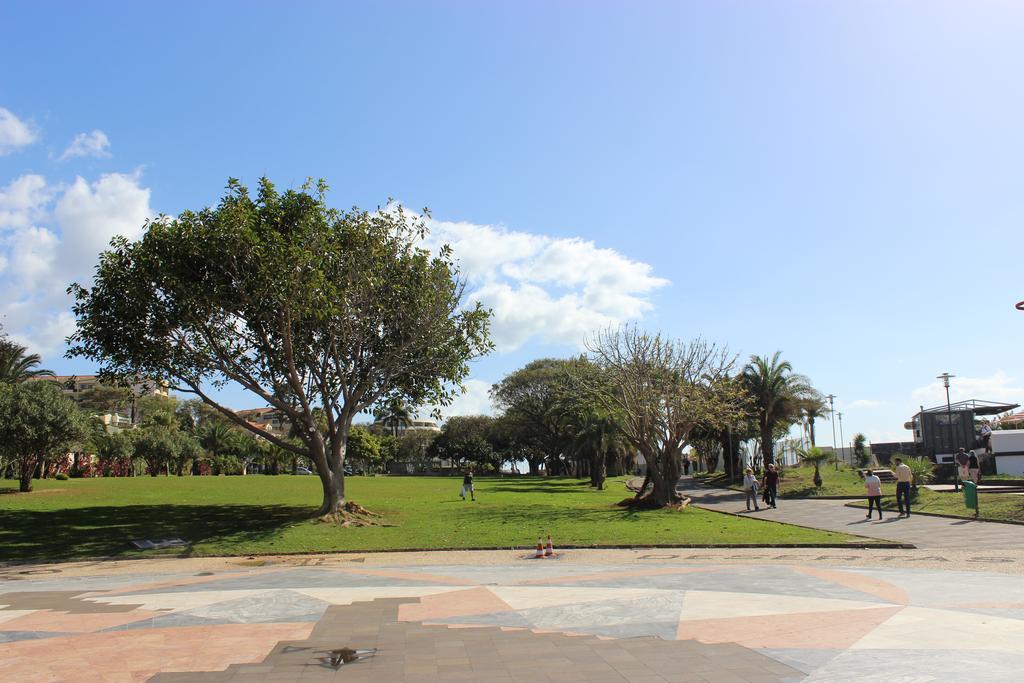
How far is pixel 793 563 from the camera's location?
52.0 feet

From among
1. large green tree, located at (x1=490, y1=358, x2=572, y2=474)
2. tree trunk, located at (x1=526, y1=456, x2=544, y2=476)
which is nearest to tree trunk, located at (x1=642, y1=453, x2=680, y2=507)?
large green tree, located at (x1=490, y1=358, x2=572, y2=474)

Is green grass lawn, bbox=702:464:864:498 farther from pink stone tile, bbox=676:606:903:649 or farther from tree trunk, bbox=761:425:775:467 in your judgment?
pink stone tile, bbox=676:606:903:649

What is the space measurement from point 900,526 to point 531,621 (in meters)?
17.4

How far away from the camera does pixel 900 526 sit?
73.7 feet

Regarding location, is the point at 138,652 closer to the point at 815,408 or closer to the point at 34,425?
the point at 34,425

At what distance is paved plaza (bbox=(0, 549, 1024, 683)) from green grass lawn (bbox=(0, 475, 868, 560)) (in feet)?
11.3

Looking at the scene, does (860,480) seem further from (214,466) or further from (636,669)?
(214,466)

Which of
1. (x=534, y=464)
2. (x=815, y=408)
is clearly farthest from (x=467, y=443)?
(x=815, y=408)

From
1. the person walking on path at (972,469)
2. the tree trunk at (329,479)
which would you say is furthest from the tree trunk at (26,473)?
the person walking on path at (972,469)

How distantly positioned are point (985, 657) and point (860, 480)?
36.4 meters

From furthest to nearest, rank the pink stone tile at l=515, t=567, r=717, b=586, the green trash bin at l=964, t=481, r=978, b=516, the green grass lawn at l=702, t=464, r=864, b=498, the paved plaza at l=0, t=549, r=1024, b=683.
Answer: the green grass lawn at l=702, t=464, r=864, b=498 < the green trash bin at l=964, t=481, r=978, b=516 < the pink stone tile at l=515, t=567, r=717, b=586 < the paved plaza at l=0, t=549, r=1024, b=683

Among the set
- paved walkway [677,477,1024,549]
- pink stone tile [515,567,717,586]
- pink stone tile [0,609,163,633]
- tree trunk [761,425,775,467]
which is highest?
tree trunk [761,425,775,467]

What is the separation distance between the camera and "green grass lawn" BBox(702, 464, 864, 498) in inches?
1442

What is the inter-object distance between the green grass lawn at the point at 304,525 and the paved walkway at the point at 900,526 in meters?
1.61
